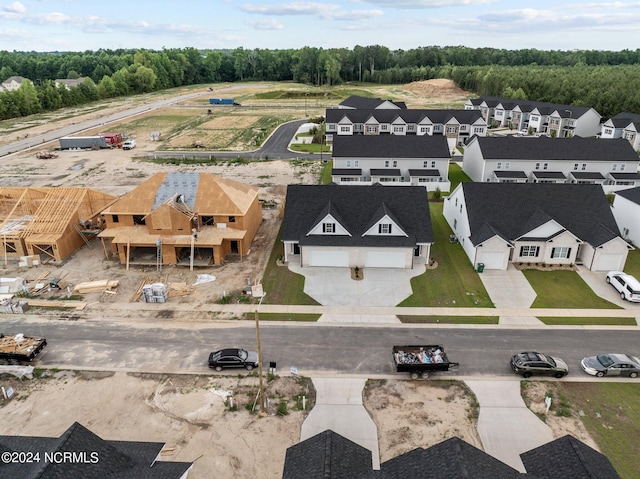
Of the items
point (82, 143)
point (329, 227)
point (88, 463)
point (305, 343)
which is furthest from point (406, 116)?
point (88, 463)

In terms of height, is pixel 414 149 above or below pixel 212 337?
above

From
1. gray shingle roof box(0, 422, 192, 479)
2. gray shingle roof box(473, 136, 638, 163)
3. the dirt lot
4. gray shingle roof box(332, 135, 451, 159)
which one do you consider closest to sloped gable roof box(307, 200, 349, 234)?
the dirt lot

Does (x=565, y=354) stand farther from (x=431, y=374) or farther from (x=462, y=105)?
(x=462, y=105)

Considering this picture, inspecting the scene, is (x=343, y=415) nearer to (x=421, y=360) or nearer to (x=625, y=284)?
(x=421, y=360)

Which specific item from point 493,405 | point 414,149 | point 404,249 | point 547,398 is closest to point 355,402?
point 493,405

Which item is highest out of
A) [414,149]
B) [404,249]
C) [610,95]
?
[610,95]

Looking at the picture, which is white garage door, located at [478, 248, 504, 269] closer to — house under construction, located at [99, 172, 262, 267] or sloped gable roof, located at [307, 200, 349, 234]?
sloped gable roof, located at [307, 200, 349, 234]
